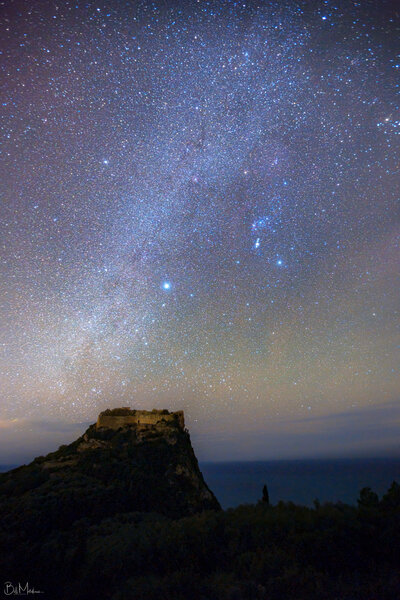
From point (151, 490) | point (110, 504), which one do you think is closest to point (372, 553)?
point (110, 504)

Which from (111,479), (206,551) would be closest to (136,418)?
(111,479)

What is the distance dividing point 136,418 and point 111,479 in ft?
34.5

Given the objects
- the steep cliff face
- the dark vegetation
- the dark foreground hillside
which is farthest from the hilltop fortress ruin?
the dark foreground hillside

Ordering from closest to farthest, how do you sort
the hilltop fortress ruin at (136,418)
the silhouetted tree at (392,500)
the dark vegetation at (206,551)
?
the dark vegetation at (206,551) < the silhouetted tree at (392,500) < the hilltop fortress ruin at (136,418)

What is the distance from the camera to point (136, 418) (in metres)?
33.5

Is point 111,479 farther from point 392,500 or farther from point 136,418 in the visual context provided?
point 392,500

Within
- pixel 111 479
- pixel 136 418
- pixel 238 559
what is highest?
pixel 136 418

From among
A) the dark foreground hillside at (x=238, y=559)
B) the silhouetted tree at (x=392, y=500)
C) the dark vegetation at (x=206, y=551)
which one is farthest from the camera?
the silhouetted tree at (x=392, y=500)

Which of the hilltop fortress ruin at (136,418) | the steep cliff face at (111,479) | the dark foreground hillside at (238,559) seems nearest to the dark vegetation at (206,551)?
the dark foreground hillside at (238,559)

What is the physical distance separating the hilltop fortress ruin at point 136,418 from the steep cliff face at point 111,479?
0.10 meters

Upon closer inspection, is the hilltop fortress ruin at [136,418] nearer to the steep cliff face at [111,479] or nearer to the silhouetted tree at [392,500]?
the steep cliff face at [111,479]

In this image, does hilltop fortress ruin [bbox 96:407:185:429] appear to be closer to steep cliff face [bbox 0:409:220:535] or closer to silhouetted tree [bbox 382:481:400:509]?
steep cliff face [bbox 0:409:220:535]

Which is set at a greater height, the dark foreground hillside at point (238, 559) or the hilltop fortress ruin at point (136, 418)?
the hilltop fortress ruin at point (136, 418)

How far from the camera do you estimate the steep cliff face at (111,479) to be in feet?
59.1
